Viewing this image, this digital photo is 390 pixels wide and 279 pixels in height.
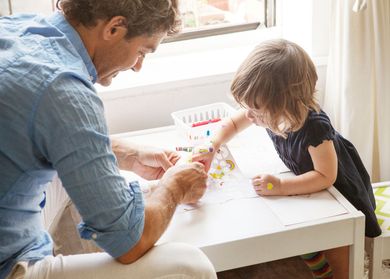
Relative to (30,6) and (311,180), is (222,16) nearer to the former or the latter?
(30,6)

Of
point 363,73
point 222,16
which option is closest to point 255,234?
point 363,73

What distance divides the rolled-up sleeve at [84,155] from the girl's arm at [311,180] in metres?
0.50

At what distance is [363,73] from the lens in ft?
6.01

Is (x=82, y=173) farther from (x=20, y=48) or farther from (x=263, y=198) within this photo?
(x=263, y=198)

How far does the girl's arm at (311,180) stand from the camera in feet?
4.78

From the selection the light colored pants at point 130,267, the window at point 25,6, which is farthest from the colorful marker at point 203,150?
the window at point 25,6

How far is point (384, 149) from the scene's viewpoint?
1904mm

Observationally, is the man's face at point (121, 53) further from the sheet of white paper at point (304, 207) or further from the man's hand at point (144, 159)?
the sheet of white paper at point (304, 207)

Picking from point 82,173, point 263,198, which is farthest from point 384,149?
point 82,173

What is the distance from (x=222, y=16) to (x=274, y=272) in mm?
1049

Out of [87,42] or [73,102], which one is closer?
[73,102]

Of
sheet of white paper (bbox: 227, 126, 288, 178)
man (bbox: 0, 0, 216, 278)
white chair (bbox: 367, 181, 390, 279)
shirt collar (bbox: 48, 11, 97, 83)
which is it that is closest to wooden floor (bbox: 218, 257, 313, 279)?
white chair (bbox: 367, 181, 390, 279)

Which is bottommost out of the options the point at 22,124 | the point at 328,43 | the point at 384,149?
the point at 384,149

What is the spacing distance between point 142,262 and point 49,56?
0.44 meters
